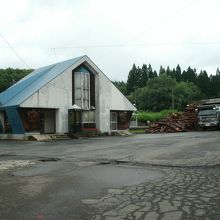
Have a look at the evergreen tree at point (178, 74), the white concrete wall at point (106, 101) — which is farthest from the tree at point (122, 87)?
the white concrete wall at point (106, 101)

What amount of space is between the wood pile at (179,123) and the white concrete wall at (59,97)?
10.8 metres

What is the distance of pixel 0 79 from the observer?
7250 cm

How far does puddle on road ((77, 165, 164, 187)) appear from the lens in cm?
854

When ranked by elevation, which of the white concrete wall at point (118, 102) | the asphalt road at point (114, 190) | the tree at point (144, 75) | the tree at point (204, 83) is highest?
the tree at point (144, 75)

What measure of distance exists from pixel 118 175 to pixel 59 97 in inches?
950

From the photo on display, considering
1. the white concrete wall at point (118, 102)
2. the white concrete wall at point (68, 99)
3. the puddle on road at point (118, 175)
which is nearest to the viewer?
Answer: the puddle on road at point (118, 175)

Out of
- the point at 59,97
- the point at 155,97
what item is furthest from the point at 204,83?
the point at 59,97

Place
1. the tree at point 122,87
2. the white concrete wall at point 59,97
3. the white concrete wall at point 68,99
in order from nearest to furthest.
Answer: the white concrete wall at point 59,97 → the white concrete wall at point 68,99 → the tree at point 122,87

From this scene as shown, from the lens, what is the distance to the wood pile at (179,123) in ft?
129

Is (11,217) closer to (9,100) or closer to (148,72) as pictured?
(9,100)

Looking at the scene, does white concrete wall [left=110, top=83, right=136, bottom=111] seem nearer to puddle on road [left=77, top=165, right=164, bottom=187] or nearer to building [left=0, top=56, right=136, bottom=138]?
building [left=0, top=56, right=136, bottom=138]

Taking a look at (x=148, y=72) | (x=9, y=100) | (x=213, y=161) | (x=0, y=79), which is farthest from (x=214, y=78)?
(x=213, y=161)

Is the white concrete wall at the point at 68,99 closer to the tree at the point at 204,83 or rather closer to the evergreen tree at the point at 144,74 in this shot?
the tree at the point at 204,83

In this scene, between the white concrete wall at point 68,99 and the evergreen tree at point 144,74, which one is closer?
the white concrete wall at point 68,99
